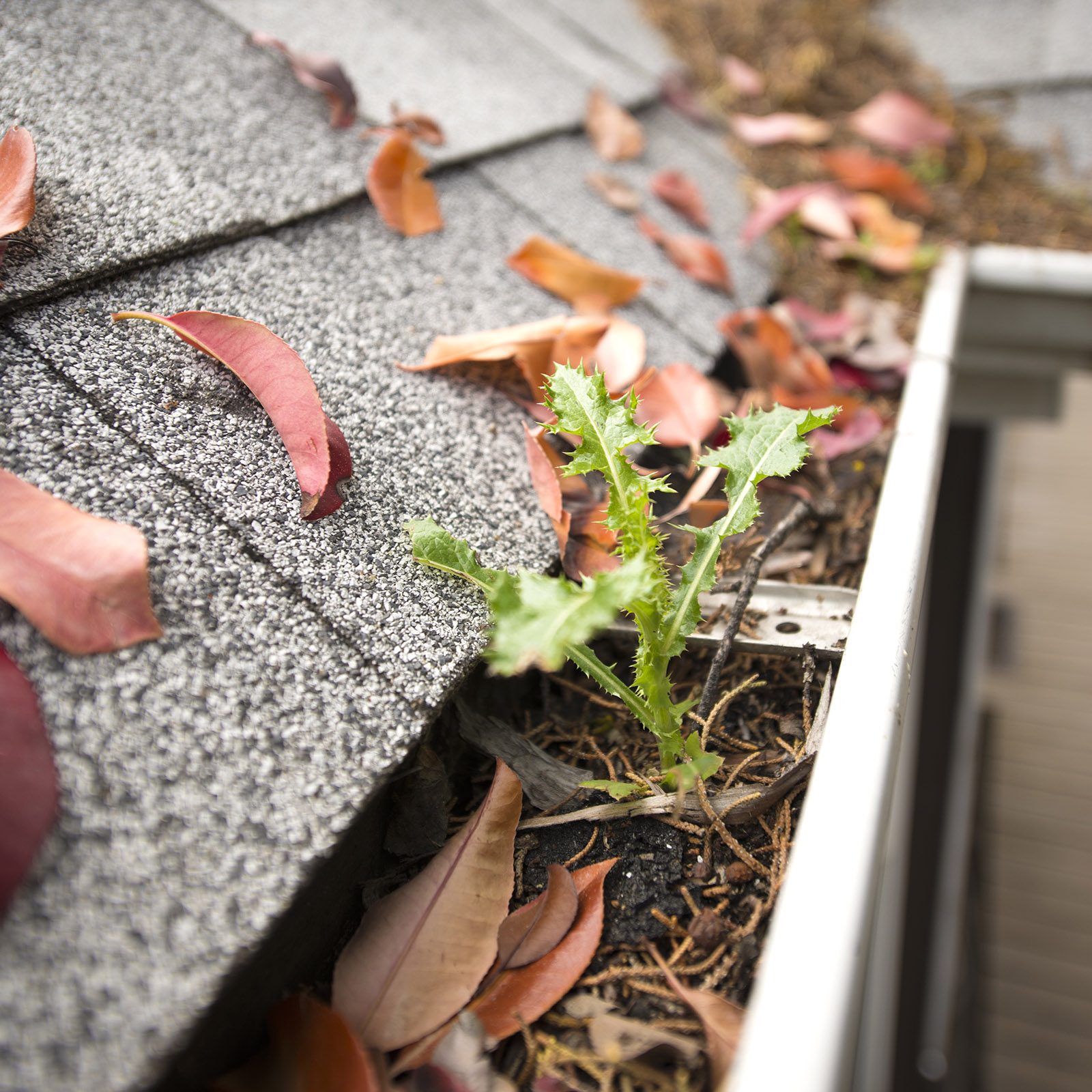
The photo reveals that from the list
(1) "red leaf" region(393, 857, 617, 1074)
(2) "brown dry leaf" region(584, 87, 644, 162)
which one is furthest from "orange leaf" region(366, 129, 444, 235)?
(1) "red leaf" region(393, 857, 617, 1074)

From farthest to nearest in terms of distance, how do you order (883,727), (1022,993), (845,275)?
(1022,993) < (845,275) < (883,727)

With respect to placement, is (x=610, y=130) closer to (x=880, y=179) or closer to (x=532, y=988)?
(x=880, y=179)

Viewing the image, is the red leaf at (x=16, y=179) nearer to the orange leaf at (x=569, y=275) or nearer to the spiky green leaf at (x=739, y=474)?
the orange leaf at (x=569, y=275)

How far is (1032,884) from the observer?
3289 mm

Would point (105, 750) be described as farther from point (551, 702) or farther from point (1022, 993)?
point (1022, 993)

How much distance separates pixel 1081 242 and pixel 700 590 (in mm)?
1342

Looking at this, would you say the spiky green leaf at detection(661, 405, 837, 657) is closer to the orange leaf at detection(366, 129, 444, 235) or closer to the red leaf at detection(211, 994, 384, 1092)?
the red leaf at detection(211, 994, 384, 1092)

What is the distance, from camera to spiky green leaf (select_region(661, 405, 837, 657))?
0.75 meters

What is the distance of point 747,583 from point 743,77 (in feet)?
4.71

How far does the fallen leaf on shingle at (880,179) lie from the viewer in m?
1.62

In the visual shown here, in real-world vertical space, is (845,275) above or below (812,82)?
below

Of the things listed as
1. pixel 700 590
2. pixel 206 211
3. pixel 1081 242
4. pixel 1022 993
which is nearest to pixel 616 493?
pixel 700 590

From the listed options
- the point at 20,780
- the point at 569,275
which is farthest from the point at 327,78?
the point at 20,780

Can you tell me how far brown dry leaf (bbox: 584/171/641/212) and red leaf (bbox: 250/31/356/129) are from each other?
0.39 m
